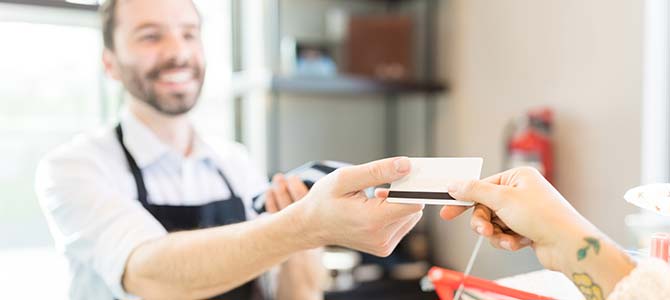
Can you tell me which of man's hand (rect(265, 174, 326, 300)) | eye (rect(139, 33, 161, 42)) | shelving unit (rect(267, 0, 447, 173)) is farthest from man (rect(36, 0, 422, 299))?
shelving unit (rect(267, 0, 447, 173))

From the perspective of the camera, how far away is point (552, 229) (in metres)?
0.51

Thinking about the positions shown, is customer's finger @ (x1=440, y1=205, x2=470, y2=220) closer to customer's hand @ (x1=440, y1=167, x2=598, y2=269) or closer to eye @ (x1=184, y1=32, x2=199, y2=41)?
customer's hand @ (x1=440, y1=167, x2=598, y2=269)

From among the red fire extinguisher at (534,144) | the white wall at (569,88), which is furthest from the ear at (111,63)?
the red fire extinguisher at (534,144)

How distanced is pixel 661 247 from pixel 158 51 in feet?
1.92

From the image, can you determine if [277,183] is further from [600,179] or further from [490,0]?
[490,0]

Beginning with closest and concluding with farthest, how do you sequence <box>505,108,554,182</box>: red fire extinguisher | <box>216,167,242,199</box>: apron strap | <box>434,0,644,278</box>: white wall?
<box>216,167,242,199</box>: apron strap < <box>434,0,644,278</box>: white wall < <box>505,108,554,182</box>: red fire extinguisher

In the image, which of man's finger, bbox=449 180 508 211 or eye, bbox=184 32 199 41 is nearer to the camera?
man's finger, bbox=449 180 508 211

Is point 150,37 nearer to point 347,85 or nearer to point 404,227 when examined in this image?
point 404,227

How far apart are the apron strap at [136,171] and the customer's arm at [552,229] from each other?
430 millimetres

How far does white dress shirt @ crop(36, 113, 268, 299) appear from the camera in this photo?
0.68m

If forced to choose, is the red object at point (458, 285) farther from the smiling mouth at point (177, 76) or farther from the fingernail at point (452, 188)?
the smiling mouth at point (177, 76)

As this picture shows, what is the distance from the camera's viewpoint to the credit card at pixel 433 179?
54 centimetres

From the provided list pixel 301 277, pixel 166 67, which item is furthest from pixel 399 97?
pixel 166 67

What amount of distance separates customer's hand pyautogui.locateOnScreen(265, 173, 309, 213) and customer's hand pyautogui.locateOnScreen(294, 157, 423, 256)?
13 cm
